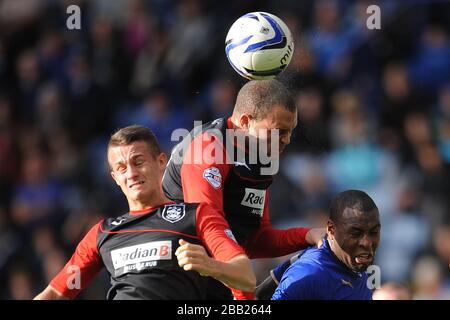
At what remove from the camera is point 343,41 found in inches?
464

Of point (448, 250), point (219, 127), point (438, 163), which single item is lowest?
point (448, 250)

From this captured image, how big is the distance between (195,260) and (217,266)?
0.14m

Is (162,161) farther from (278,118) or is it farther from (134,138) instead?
(278,118)

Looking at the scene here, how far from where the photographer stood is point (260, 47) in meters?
6.45

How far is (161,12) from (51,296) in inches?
320

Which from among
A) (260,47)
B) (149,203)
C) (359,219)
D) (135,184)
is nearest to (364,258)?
(359,219)

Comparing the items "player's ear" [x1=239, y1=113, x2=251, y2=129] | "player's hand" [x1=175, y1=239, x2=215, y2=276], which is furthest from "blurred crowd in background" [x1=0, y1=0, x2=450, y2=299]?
"player's hand" [x1=175, y1=239, x2=215, y2=276]

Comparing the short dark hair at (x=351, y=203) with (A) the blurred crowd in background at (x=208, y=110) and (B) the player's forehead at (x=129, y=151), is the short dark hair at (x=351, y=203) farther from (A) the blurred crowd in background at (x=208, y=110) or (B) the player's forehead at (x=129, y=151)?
(A) the blurred crowd in background at (x=208, y=110)

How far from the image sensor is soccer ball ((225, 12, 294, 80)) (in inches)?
255

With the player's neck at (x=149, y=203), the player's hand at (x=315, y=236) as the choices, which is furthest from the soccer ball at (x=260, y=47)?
the player's neck at (x=149, y=203)

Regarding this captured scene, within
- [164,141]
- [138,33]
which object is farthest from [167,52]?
[164,141]

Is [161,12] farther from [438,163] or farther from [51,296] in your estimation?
[51,296]

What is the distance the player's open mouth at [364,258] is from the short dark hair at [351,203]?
0.77 ft
